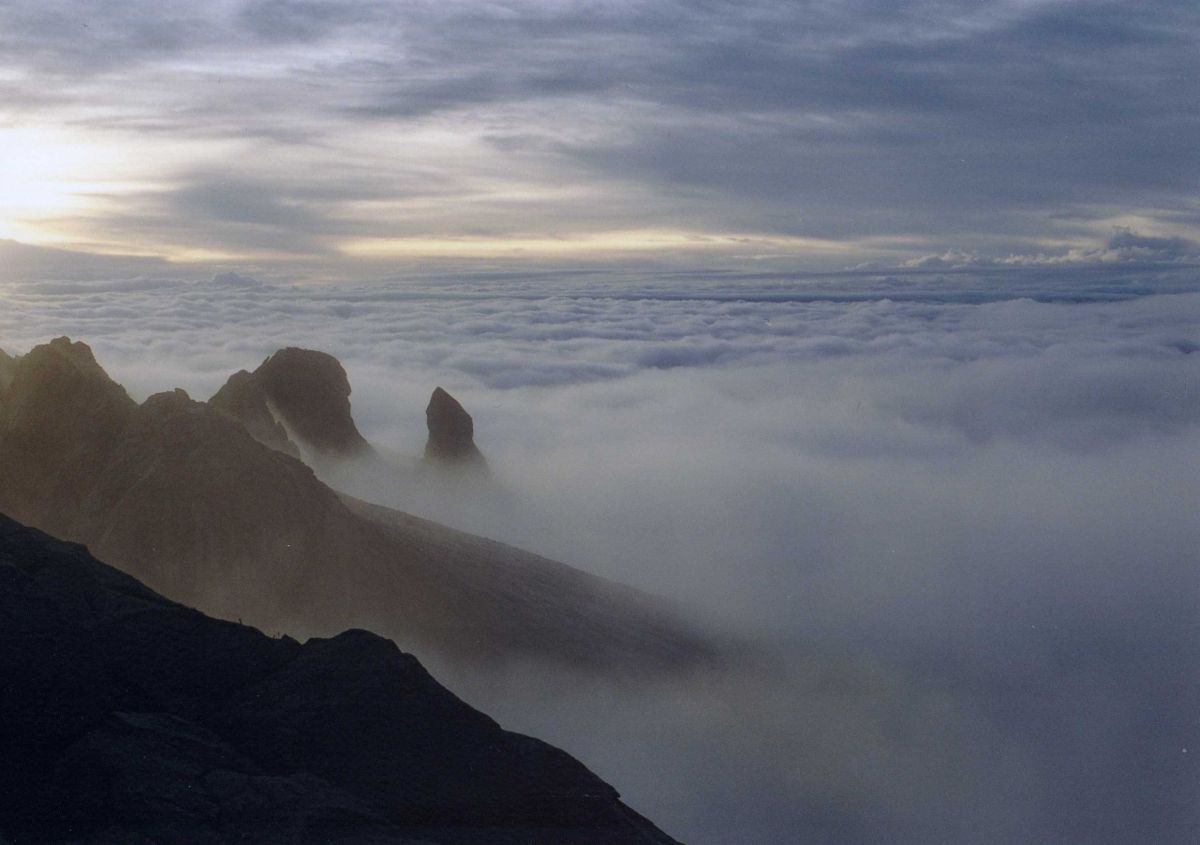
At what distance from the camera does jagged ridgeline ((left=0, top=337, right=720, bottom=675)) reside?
46469mm

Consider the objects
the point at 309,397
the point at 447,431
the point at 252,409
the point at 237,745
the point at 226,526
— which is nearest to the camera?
the point at 237,745

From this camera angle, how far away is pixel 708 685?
60750 mm

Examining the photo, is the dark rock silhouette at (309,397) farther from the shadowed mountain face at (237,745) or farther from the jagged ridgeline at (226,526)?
the shadowed mountain face at (237,745)

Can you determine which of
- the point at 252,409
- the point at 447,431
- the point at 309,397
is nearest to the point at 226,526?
the point at 252,409

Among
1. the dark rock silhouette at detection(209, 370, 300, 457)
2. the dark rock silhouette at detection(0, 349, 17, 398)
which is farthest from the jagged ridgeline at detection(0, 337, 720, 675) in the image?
the dark rock silhouette at detection(209, 370, 300, 457)

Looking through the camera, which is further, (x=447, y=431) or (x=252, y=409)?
(x=447, y=431)

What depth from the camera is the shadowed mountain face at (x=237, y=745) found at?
1313 centimetres

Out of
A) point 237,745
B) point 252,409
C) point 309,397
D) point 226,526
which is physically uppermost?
point 237,745

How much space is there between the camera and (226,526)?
47.1 metres

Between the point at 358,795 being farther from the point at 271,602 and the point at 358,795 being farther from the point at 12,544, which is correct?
the point at 271,602

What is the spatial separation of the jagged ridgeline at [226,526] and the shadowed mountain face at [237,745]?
99.9 feet

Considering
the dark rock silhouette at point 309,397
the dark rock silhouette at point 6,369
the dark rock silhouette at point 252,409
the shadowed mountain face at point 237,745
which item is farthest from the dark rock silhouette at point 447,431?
the shadowed mountain face at point 237,745

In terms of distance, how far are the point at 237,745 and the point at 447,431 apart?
3279 inches

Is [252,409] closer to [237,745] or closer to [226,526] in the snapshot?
[226,526]
